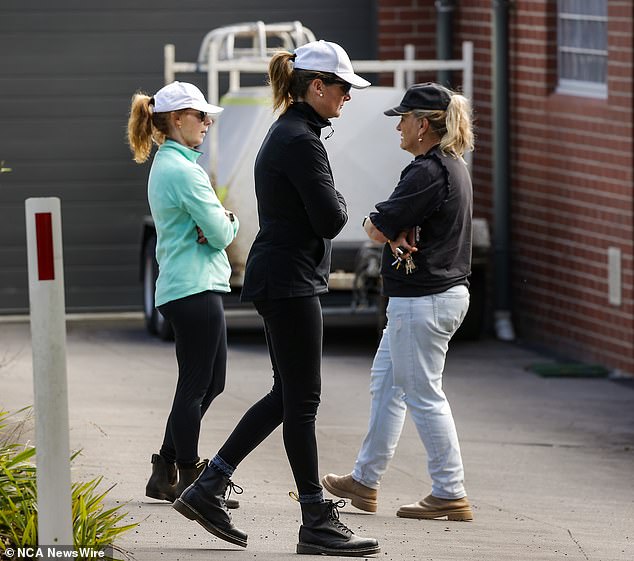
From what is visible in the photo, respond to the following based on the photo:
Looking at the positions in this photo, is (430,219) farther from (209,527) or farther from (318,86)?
(209,527)

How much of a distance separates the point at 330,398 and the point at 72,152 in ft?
15.6

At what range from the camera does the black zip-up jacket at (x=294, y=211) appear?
576 cm

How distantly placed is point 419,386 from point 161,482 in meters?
1.15

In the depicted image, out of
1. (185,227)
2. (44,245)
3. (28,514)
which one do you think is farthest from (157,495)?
(44,245)

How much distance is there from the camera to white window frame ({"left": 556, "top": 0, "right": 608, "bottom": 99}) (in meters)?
11.9

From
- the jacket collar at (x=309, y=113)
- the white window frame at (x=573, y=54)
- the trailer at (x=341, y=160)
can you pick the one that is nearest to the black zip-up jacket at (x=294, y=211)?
the jacket collar at (x=309, y=113)

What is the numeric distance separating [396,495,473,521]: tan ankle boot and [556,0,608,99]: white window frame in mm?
5643

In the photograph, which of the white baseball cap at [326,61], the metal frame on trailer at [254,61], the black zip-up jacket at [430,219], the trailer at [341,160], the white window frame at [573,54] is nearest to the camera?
the white baseball cap at [326,61]

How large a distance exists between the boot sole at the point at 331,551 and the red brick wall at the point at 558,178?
567 centimetres

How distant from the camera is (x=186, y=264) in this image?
6582mm

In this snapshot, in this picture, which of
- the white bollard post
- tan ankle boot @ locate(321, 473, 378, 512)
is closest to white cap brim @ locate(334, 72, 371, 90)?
the white bollard post

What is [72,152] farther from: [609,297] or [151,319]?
[609,297]

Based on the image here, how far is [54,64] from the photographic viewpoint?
1393cm

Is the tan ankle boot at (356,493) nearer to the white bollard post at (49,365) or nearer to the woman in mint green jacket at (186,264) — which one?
the woman in mint green jacket at (186,264)
